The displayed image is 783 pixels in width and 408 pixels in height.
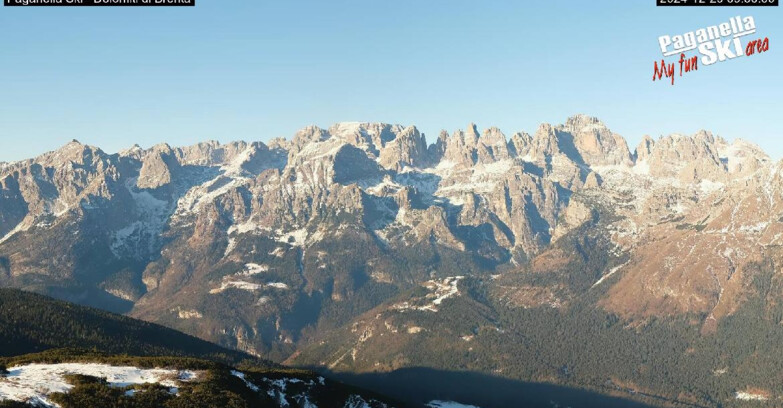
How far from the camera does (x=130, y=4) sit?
171750 millimetres

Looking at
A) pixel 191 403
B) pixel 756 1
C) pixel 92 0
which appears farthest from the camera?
pixel 191 403

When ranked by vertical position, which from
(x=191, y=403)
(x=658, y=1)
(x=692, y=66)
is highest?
(x=658, y=1)

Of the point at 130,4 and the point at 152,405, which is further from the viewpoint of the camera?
the point at 152,405

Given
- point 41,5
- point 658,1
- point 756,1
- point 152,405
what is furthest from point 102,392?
point 756,1

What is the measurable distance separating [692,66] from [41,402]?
189 m

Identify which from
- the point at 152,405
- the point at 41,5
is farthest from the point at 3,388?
the point at 41,5

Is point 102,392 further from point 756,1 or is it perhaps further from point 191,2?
point 756,1

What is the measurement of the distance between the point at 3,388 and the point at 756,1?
211 metres

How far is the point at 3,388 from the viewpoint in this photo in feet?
602

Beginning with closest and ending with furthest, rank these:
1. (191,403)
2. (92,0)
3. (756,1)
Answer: (92,0) → (756,1) → (191,403)

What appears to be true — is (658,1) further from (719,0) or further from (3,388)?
(3,388)

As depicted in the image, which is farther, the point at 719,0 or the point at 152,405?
the point at 152,405

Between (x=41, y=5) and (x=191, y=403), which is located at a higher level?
(x=41, y=5)

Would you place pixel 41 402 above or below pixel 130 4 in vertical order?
below
